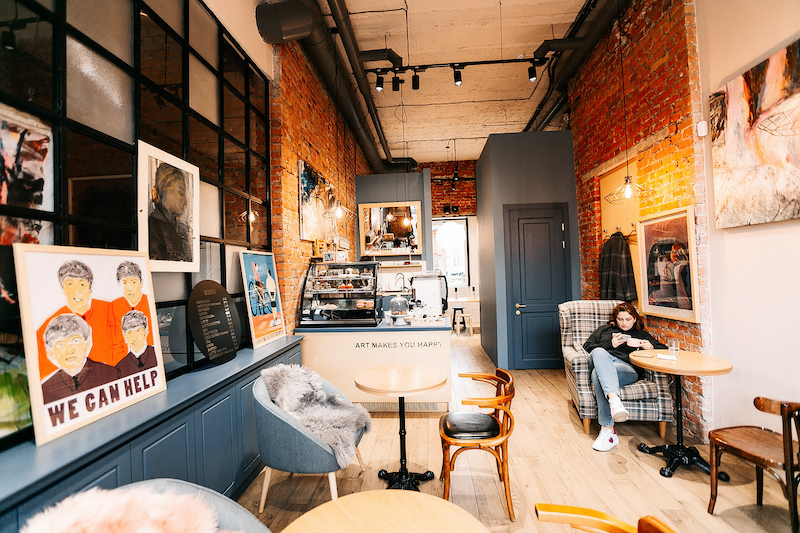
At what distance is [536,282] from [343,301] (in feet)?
10.3

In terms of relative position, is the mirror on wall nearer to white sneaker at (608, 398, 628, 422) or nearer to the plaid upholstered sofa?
the plaid upholstered sofa

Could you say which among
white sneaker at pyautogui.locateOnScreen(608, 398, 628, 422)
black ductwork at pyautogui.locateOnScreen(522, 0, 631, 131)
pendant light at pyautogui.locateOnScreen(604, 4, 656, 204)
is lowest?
white sneaker at pyautogui.locateOnScreen(608, 398, 628, 422)

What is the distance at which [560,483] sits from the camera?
8.52 ft

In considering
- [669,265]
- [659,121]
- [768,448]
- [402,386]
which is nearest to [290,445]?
[402,386]

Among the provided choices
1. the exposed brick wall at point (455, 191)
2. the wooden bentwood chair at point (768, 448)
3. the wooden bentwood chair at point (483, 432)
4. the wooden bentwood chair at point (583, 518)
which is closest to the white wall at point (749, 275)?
the wooden bentwood chair at point (768, 448)

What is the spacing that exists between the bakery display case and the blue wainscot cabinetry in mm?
970

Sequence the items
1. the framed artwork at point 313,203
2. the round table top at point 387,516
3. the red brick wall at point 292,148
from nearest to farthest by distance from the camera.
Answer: the round table top at point 387,516
the red brick wall at point 292,148
the framed artwork at point 313,203

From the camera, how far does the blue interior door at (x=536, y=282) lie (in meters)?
5.56

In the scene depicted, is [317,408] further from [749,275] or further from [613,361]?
[749,275]

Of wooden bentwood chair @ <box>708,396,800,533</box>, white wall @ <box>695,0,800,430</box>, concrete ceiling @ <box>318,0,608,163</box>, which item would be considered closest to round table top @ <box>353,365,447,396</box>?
wooden bentwood chair @ <box>708,396,800,533</box>

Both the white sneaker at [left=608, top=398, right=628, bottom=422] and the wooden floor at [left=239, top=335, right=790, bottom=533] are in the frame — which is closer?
the wooden floor at [left=239, top=335, right=790, bottom=533]

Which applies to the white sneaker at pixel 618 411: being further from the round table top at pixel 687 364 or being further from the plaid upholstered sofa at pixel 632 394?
the round table top at pixel 687 364

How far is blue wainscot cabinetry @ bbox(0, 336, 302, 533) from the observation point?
122 cm

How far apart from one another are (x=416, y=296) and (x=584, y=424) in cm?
222
